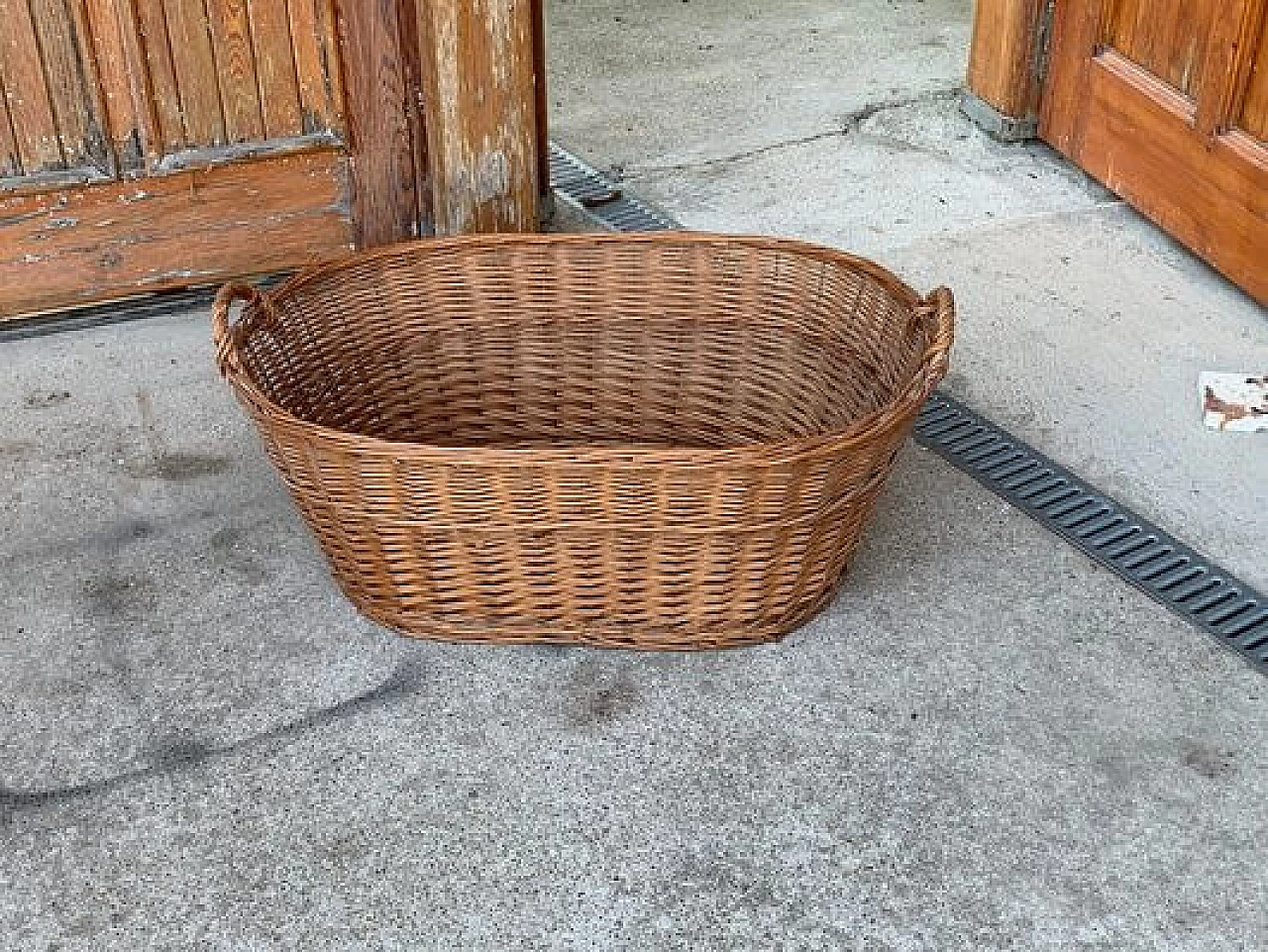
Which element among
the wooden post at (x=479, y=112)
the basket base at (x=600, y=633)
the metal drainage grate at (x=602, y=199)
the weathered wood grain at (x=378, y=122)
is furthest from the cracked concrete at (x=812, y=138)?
the basket base at (x=600, y=633)

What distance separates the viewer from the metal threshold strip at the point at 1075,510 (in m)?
2.03

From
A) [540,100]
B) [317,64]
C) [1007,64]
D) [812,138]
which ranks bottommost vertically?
[812,138]

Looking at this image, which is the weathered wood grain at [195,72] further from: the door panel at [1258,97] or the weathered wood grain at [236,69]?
the door panel at [1258,97]

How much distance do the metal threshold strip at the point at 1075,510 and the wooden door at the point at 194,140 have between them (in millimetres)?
62

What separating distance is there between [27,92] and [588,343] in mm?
953

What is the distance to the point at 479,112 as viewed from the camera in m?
2.68

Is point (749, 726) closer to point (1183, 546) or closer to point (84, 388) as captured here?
point (1183, 546)

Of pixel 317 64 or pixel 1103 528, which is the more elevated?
pixel 317 64

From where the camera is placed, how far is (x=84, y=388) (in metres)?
2.50

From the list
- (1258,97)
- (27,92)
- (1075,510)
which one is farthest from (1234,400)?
(27,92)

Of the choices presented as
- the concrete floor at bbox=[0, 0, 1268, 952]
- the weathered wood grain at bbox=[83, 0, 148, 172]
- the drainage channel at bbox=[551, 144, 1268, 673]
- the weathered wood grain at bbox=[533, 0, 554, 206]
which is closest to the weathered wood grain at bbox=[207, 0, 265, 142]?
the weathered wood grain at bbox=[83, 0, 148, 172]

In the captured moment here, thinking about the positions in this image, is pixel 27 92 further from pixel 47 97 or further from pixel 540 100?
pixel 540 100

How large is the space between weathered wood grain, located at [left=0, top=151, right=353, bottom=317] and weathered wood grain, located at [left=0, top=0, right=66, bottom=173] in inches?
2.5

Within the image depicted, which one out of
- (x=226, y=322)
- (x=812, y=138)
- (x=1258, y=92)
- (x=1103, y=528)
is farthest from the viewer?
(x=812, y=138)
